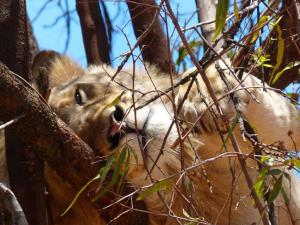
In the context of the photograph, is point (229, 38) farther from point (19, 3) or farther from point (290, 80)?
point (290, 80)

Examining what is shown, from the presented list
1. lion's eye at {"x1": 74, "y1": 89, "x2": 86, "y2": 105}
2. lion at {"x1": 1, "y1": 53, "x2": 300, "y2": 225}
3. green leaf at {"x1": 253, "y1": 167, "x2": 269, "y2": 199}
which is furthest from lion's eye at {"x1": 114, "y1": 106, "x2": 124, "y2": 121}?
green leaf at {"x1": 253, "y1": 167, "x2": 269, "y2": 199}

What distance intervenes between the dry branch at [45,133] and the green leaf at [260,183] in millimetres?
615

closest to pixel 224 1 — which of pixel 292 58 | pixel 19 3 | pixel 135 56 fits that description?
pixel 135 56

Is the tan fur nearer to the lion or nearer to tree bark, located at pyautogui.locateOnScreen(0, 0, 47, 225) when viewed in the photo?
Answer: the lion

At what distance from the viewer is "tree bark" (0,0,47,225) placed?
2336mm

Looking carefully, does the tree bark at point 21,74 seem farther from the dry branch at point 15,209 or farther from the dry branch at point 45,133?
the dry branch at point 15,209

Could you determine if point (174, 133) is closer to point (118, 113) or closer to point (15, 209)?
point (118, 113)

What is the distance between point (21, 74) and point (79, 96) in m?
0.46

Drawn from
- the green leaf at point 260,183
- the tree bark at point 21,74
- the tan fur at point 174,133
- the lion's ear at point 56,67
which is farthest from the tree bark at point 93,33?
the green leaf at point 260,183

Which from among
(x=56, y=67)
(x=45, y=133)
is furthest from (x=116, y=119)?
(x=56, y=67)

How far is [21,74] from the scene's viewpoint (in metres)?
2.33

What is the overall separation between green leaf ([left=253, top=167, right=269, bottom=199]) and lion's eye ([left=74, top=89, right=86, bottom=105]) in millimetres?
1106

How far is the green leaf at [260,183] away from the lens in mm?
1679

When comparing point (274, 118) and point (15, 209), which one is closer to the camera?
point (15, 209)
